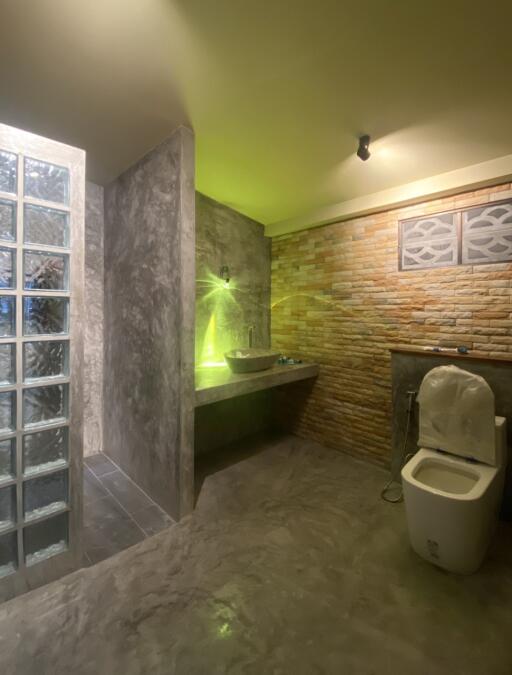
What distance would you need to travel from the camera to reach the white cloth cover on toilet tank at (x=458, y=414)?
6.41 feet

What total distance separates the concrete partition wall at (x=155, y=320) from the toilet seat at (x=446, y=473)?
4.86 ft

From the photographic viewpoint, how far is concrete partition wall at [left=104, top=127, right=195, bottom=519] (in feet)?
6.79

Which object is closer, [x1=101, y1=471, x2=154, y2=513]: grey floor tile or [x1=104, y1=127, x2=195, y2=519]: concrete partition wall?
[x1=104, y1=127, x2=195, y2=519]: concrete partition wall

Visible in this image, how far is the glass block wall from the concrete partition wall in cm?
65

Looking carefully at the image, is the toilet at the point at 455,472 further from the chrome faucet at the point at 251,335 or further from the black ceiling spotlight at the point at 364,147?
the chrome faucet at the point at 251,335

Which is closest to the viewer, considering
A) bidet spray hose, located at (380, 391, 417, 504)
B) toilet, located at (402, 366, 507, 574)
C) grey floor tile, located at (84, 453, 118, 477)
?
toilet, located at (402, 366, 507, 574)

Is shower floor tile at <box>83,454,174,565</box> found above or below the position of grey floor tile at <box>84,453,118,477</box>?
below

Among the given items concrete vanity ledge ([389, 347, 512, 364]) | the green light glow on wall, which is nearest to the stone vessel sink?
the green light glow on wall

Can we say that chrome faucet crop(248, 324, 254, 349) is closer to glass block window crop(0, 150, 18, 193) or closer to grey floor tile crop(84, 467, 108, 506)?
grey floor tile crop(84, 467, 108, 506)

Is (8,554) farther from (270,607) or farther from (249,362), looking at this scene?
(249,362)

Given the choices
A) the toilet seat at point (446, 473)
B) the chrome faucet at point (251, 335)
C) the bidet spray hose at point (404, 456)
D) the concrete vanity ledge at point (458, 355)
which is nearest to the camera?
the toilet seat at point (446, 473)

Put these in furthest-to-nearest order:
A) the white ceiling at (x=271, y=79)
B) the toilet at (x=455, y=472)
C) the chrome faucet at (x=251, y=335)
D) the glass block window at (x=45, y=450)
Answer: the chrome faucet at (x=251, y=335), the toilet at (x=455, y=472), the glass block window at (x=45, y=450), the white ceiling at (x=271, y=79)

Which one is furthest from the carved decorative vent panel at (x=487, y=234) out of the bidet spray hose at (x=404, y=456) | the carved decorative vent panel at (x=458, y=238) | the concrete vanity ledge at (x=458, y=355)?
the bidet spray hose at (x=404, y=456)

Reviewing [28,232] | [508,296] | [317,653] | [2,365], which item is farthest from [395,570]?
[28,232]
